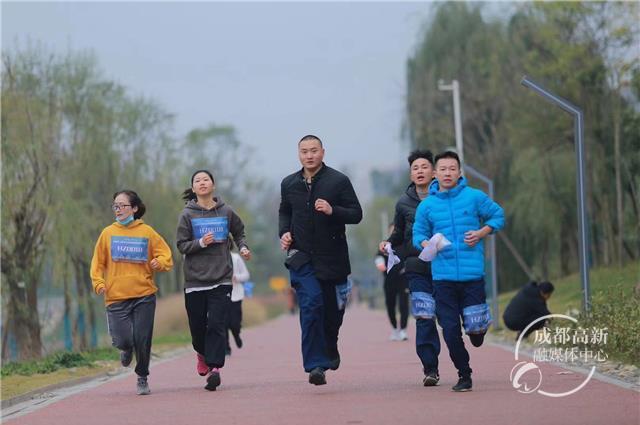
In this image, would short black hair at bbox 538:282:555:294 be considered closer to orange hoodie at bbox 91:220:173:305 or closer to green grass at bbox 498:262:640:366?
green grass at bbox 498:262:640:366

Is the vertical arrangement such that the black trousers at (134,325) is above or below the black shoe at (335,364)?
above

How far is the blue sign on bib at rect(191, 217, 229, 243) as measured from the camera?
12656 millimetres

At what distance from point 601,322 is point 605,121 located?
19.0 metres

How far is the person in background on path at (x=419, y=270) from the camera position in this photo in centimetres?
1161

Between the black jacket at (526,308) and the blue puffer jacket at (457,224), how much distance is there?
21.4ft

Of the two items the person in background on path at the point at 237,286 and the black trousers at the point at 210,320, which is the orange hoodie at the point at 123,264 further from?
the person in background on path at the point at 237,286

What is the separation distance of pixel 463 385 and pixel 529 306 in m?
6.95

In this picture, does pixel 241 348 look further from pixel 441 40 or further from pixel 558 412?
pixel 441 40

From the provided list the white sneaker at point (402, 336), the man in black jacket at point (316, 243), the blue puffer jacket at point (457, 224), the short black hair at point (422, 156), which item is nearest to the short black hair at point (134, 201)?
the man in black jacket at point (316, 243)

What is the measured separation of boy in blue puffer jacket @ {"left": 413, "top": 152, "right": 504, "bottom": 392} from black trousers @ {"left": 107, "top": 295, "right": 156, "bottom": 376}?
2.90 meters

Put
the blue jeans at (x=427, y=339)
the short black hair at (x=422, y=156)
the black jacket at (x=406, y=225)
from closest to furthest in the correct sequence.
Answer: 1. the blue jeans at (x=427, y=339)
2. the black jacket at (x=406, y=225)
3. the short black hair at (x=422, y=156)

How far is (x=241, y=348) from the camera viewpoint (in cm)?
2289

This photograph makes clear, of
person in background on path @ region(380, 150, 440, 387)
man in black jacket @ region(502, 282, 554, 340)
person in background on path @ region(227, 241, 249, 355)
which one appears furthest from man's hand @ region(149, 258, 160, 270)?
person in background on path @ region(227, 241, 249, 355)

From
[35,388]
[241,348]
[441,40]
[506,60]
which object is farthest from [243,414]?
[441,40]
